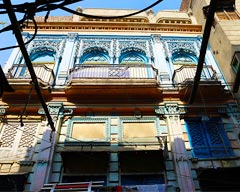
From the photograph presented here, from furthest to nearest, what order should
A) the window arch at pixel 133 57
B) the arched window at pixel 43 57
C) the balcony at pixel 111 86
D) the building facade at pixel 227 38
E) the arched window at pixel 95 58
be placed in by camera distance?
1. the window arch at pixel 133 57
2. the arched window at pixel 95 58
3. the arched window at pixel 43 57
4. the building facade at pixel 227 38
5. the balcony at pixel 111 86

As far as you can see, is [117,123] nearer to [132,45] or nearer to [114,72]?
[114,72]

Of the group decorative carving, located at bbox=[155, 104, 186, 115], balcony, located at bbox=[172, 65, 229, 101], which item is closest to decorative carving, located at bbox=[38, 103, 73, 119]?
decorative carving, located at bbox=[155, 104, 186, 115]

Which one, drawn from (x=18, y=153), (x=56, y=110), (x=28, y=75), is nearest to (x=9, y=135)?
(x=18, y=153)

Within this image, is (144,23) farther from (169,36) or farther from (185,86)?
(185,86)

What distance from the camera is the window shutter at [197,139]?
7539 mm

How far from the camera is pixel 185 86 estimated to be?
8.48 m

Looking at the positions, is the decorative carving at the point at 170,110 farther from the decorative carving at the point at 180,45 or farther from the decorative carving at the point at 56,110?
the decorative carving at the point at 180,45

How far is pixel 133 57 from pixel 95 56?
1.72 metres

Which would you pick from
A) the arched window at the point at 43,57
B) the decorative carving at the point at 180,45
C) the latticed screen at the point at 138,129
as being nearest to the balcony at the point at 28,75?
the arched window at the point at 43,57

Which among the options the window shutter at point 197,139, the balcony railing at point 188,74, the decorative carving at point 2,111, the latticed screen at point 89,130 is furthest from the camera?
the balcony railing at point 188,74

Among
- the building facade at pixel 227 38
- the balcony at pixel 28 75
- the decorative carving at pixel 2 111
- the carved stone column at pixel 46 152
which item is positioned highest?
the building facade at pixel 227 38

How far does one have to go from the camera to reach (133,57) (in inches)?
Answer: 447

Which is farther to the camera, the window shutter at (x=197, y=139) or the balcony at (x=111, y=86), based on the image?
the balcony at (x=111, y=86)

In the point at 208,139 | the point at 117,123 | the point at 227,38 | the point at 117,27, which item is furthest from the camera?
the point at 117,27
